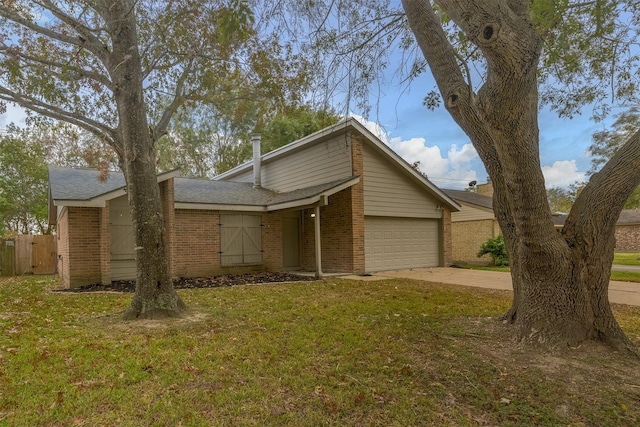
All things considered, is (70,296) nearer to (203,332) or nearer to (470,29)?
(203,332)

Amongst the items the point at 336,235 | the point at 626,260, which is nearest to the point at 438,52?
the point at 336,235

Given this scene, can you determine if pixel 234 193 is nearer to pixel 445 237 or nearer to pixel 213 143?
pixel 445 237

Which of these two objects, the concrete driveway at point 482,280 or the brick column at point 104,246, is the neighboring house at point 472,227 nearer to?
the concrete driveway at point 482,280

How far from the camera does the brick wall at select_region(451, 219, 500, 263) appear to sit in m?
17.9

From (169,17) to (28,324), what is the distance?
605 cm

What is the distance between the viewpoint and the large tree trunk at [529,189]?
3.51m

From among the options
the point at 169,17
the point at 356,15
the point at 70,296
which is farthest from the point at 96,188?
the point at 356,15

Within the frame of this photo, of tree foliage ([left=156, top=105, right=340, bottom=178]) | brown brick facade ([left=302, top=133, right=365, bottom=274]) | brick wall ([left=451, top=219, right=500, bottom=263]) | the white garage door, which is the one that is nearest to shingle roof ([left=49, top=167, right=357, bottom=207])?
brown brick facade ([left=302, top=133, right=365, bottom=274])

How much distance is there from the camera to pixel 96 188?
10891 millimetres

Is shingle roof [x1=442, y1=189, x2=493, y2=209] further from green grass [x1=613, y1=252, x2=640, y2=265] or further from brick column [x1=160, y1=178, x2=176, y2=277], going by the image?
brick column [x1=160, y1=178, x2=176, y2=277]

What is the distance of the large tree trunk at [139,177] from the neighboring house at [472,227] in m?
15.0

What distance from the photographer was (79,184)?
433 inches

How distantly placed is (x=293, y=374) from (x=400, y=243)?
1057 centimetres

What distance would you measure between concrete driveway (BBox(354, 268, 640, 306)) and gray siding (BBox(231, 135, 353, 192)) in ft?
12.1
